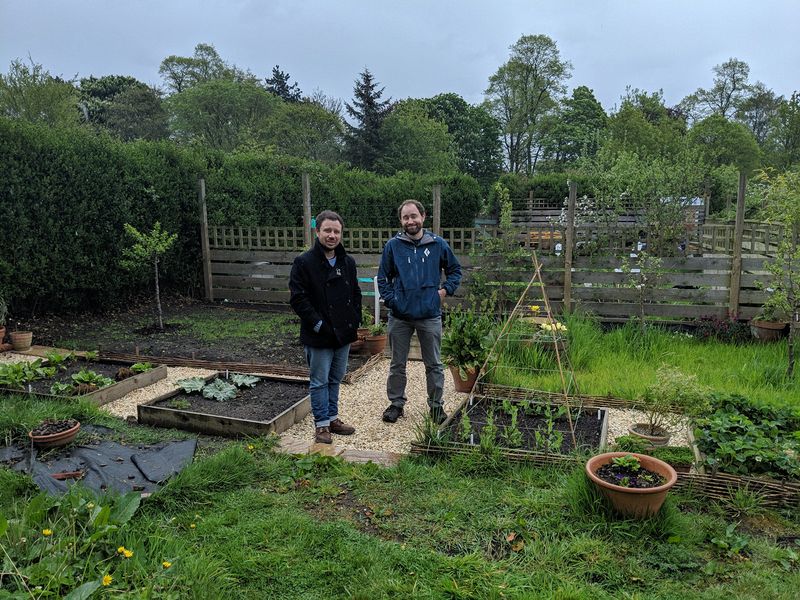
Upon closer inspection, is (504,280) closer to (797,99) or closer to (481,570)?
(481,570)

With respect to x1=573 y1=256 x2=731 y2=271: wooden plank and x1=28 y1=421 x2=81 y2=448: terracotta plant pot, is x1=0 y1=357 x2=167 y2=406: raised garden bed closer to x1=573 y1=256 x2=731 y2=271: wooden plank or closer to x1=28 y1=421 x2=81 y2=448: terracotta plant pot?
x1=28 y1=421 x2=81 y2=448: terracotta plant pot

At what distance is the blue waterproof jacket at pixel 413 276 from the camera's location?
4.22 meters

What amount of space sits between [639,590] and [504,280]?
5171mm

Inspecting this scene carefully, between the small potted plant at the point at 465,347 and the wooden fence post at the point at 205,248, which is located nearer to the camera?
the small potted plant at the point at 465,347

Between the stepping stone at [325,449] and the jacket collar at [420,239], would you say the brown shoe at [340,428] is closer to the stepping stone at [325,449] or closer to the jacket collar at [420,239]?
the stepping stone at [325,449]

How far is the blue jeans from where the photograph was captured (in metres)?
3.93

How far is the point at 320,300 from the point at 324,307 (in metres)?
0.06

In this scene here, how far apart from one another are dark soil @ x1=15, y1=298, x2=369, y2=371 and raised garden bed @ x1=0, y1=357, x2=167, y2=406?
66cm

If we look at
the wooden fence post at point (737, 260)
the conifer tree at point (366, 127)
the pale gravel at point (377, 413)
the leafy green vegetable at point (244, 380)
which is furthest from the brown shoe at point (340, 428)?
the conifer tree at point (366, 127)

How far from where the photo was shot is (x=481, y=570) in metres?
2.40

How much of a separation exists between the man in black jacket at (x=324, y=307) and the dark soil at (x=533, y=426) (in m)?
0.97

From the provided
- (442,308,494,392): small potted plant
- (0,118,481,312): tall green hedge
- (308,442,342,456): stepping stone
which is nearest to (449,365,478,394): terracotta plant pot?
(442,308,494,392): small potted plant

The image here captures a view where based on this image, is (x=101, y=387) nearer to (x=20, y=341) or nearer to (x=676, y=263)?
(x=20, y=341)

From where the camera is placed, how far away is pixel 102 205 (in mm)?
8383
